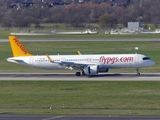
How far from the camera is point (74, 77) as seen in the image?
64.7 m

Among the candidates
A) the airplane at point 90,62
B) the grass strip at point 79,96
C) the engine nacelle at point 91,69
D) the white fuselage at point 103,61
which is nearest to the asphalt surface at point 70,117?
the grass strip at point 79,96

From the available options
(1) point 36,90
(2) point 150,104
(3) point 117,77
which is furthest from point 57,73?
(2) point 150,104

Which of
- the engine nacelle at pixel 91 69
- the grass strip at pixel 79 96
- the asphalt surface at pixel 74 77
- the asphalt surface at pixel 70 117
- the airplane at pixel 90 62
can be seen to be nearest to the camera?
the asphalt surface at pixel 70 117

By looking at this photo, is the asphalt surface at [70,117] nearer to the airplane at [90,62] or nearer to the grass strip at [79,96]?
the grass strip at [79,96]

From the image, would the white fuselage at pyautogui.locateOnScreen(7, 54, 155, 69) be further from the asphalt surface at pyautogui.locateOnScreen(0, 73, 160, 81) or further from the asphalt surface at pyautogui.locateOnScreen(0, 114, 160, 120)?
the asphalt surface at pyautogui.locateOnScreen(0, 114, 160, 120)

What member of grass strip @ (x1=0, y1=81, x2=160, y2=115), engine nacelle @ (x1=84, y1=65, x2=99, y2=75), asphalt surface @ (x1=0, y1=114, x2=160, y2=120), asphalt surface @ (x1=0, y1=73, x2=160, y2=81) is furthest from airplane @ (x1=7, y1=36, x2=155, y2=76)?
asphalt surface @ (x1=0, y1=114, x2=160, y2=120)

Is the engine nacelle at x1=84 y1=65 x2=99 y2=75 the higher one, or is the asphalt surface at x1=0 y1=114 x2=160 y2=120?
the asphalt surface at x1=0 y1=114 x2=160 y2=120

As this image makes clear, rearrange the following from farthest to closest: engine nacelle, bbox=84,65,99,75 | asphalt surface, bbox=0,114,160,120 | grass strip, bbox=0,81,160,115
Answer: engine nacelle, bbox=84,65,99,75, grass strip, bbox=0,81,160,115, asphalt surface, bbox=0,114,160,120

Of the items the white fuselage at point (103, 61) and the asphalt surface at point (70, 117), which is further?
the white fuselage at point (103, 61)

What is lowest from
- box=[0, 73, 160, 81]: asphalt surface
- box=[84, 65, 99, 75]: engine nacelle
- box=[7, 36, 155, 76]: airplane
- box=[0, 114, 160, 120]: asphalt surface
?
box=[0, 73, 160, 81]: asphalt surface

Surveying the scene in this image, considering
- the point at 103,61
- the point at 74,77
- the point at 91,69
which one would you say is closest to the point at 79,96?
the point at 74,77

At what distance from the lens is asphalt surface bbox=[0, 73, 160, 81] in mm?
62062

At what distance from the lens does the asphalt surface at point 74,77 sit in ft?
204

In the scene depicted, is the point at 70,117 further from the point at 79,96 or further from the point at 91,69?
→ the point at 91,69
